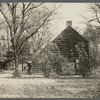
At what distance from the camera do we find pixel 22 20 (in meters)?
14.9

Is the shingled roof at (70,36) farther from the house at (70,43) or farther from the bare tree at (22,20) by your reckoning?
the bare tree at (22,20)

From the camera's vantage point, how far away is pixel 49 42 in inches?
603

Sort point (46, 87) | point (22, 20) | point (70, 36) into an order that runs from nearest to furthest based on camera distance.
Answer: point (46, 87) → point (70, 36) → point (22, 20)

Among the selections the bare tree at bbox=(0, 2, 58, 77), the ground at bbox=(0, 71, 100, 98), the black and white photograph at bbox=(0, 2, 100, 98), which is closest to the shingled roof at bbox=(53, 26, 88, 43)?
the black and white photograph at bbox=(0, 2, 100, 98)

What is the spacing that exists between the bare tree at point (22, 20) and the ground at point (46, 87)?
50cm

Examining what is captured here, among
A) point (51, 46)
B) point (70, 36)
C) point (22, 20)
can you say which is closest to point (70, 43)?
point (70, 36)

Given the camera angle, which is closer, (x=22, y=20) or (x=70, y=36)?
(x=70, y=36)

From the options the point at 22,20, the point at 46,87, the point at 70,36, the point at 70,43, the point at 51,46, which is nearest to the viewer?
the point at 46,87

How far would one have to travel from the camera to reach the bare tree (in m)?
14.6

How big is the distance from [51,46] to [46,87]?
1.78 meters

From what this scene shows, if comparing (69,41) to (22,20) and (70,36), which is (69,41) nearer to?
(70,36)

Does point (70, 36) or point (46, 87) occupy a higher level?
point (70, 36)

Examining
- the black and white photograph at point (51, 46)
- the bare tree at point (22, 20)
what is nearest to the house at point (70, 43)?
the black and white photograph at point (51, 46)

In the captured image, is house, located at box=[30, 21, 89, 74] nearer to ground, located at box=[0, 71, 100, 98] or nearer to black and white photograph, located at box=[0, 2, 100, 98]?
black and white photograph, located at box=[0, 2, 100, 98]
